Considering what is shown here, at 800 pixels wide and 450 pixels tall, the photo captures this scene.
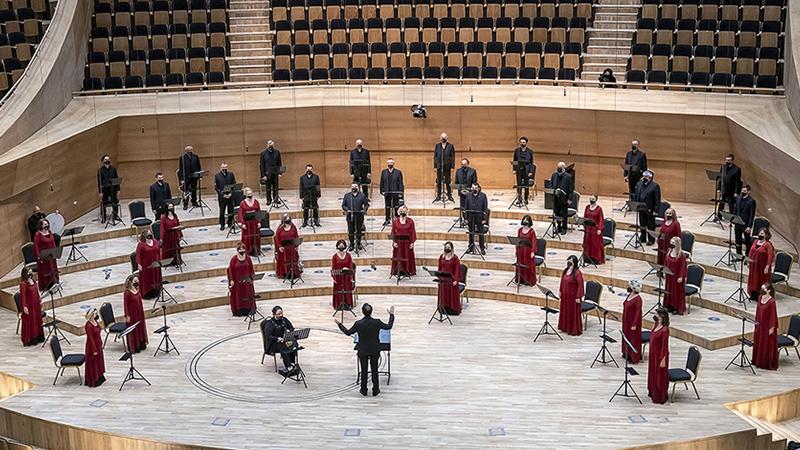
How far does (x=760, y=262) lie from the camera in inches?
514

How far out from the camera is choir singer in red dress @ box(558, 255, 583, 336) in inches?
506

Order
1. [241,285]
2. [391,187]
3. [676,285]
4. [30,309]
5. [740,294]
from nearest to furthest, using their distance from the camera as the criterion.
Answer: [30,309]
[676,285]
[740,294]
[241,285]
[391,187]

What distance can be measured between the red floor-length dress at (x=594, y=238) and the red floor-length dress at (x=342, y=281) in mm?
2992

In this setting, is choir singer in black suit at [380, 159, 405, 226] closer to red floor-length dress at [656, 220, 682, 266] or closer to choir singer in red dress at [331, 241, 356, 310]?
choir singer in red dress at [331, 241, 356, 310]

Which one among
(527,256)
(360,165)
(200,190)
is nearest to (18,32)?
(200,190)

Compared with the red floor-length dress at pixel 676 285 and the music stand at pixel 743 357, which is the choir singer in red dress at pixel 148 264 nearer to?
the red floor-length dress at pixel 676 285

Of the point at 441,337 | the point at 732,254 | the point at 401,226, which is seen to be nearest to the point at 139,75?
the point at 401,226

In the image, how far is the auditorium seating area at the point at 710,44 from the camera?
17141mm

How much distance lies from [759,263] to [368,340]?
472cm

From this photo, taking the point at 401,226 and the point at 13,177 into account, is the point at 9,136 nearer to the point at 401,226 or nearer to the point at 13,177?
the point at 13,177

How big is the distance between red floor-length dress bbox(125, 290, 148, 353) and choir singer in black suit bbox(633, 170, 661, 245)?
6.36 metres

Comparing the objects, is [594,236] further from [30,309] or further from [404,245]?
[30,309]

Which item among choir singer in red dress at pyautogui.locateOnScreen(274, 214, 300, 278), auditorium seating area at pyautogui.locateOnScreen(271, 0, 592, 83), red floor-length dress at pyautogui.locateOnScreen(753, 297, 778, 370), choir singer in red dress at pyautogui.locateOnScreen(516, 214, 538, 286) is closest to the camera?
red floor-length dress at pyautogui.locateOnScreen(753, 297, 778, 370)

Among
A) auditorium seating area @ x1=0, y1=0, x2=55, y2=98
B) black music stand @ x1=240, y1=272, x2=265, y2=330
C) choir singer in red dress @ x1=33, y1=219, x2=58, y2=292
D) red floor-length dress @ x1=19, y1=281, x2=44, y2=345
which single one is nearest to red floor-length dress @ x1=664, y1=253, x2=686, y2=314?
black music stand @ x1=240, y1=272, x2=265, y2=330
